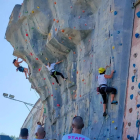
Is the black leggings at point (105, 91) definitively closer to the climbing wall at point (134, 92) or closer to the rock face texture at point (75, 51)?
the rock face texture at point (75, 51)

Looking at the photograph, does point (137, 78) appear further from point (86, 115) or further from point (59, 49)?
point (59, 49)

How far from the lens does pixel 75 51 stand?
1099 centimetres

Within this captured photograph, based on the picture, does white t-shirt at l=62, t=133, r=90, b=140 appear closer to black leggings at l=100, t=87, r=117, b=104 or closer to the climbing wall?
the climbing wall

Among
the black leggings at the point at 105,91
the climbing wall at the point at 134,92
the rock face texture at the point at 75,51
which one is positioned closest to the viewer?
the climbing wall at the point at 134,92

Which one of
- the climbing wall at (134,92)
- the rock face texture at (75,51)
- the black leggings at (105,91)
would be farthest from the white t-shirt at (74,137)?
the black leggings at (105,91)

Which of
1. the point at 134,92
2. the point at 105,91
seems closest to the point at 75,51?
the point at 105,91

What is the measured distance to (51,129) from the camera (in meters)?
→ 12.5

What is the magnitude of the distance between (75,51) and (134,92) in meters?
4.33

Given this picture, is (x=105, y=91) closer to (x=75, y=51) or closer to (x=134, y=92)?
(x=134, y=92)

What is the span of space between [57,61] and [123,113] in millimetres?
5335

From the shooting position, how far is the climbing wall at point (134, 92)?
6.68 m

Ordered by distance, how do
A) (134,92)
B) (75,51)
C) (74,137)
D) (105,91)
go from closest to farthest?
(74,137) < (134,92) < (105,91) < (75,51)

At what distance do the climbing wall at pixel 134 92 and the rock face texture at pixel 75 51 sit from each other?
0.21 metres

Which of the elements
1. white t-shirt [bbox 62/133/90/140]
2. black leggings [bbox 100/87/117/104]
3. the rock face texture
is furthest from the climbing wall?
white t-shirt [bbox 62/133/90/140]
